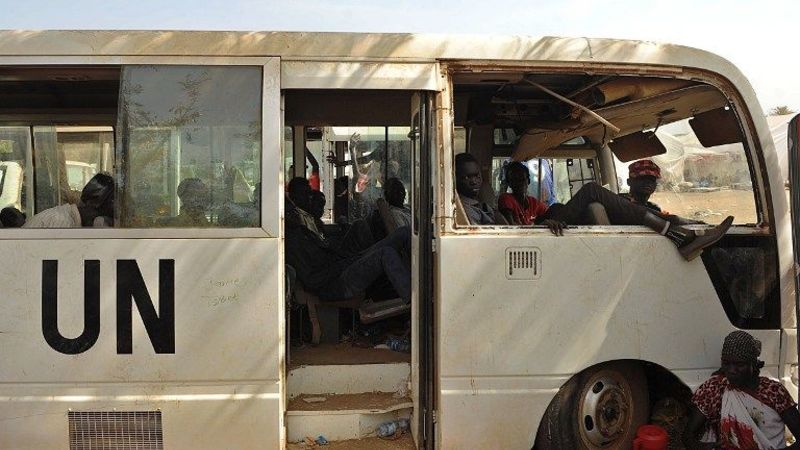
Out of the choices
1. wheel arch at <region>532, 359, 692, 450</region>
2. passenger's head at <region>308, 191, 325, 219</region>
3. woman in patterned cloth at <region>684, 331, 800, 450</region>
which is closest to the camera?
woman in patterned cloth at <region>684, 331, 800, 450</region>

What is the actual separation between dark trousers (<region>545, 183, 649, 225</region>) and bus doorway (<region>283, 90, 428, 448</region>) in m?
1.02

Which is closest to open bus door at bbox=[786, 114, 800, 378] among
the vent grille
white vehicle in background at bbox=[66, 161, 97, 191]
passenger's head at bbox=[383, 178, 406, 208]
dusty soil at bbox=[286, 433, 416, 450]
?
dusty soil at bbox=[286, 433, 416, 450]

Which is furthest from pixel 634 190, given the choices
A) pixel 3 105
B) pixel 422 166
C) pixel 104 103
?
pixel 3 105

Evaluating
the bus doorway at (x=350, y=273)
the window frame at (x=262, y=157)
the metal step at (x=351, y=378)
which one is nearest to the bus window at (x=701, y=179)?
the bus doorway at (x=350, y=273)

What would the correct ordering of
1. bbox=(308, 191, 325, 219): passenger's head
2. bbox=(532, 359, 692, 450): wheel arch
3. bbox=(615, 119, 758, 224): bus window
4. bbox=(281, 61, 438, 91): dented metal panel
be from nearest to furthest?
1. bbox=(281, 61, 438, 91): dented metal panel
2. bbox=(532, 359, 692, 450): wheel arch
3. bbox=(615, 119, 758, 224): bus window
4. bbox=(308, 191, 325, 219): passenger's head

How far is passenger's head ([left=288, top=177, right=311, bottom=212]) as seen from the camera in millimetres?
5738

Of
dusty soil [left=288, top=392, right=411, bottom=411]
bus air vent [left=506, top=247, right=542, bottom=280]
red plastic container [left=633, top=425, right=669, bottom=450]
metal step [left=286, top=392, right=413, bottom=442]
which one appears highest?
bus air vent [left=506, top=247, right=542, bottom=280]

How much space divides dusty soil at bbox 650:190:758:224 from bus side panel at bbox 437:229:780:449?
0.49 meters

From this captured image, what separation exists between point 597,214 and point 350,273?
180cm

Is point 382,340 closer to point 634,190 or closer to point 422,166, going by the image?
point 422,166

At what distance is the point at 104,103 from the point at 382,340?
304 centimetres

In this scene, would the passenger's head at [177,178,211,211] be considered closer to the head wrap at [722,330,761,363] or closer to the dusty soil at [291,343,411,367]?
the dusty soil at [291,343,411,367]

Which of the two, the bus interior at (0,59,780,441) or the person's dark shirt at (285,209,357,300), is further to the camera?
the person's dark shirt at (285,209,357,300)

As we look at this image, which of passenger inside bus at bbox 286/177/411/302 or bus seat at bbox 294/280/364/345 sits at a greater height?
passenger inside bus at bbox 286/177/411/302
